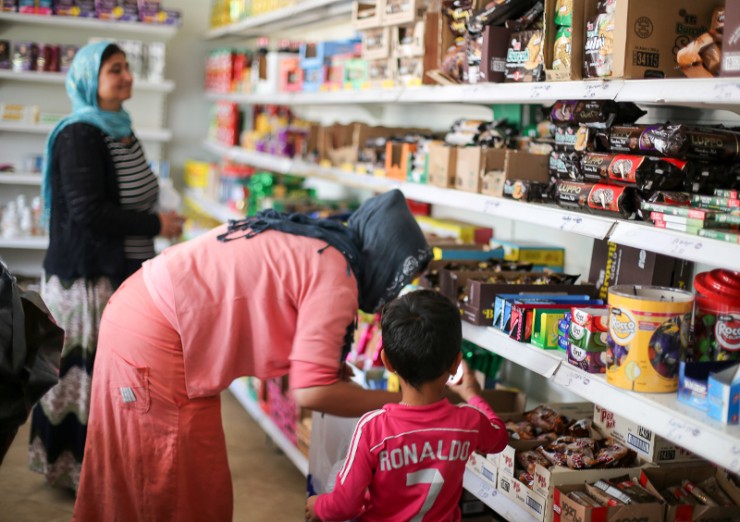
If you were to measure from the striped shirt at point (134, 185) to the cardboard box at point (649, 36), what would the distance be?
2201 millimetres

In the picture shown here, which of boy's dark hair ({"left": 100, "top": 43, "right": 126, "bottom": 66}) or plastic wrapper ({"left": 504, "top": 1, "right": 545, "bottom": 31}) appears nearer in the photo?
plastic wrapper ({"left": 504, "top": 1, "right": 545, "bottom": 31})

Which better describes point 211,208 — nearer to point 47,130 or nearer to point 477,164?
point 47,130

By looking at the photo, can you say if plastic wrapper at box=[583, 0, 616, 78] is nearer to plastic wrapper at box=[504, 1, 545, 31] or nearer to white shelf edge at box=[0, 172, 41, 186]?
plastic wrapper at box=[504, 1, 545, 31]

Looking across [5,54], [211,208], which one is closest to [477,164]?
[211,208]

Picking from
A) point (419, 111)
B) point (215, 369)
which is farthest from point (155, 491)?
point (419, 111)

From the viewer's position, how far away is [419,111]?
179 inches

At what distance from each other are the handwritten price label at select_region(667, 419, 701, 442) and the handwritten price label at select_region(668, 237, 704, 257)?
0.35m

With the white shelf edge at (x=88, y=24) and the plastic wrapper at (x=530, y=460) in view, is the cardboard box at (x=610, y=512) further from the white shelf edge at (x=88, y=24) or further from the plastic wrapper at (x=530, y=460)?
the white shelf edge at (x=88, y=24)

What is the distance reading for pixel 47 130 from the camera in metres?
6.65

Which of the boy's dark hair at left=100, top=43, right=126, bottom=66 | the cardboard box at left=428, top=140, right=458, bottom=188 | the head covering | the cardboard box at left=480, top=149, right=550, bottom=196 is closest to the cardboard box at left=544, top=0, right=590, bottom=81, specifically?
the cardboard box at left=480, top=149, right=550, bottom=196

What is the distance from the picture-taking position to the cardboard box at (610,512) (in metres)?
2.08

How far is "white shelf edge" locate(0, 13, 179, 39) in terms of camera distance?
646cm

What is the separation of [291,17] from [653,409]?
4.23 m

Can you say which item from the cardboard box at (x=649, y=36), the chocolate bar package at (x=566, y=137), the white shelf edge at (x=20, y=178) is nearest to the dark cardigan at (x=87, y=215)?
the chocolate bar package at (x=566, y=137)
